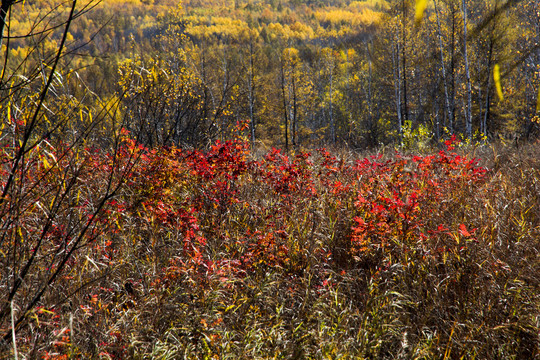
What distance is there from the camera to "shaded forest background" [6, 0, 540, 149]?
1497 millimetres

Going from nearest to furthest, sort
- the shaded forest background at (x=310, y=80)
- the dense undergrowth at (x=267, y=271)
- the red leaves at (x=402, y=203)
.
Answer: the shaded forest background at (x=310, y=80)
the dense undergrowth at (x=267, y=271)
the red leaves at (x=402, y=203)

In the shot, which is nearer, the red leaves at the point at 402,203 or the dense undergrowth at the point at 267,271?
the dense undergrowth at the point at 267,271

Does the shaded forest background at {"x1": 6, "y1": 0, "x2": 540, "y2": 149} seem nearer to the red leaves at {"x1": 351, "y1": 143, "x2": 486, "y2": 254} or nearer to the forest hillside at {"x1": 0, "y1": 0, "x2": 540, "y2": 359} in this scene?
the forest hillside at {"x1": 0, "y1": 0, "x2": 540, "y2": 359}

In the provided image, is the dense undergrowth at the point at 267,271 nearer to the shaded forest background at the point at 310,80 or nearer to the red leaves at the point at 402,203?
the red leaves at the point at 402,203

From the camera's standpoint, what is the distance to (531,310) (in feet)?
7.22

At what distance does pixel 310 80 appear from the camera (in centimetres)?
2838

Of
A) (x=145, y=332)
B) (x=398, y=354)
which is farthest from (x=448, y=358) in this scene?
(x=145, y=332)

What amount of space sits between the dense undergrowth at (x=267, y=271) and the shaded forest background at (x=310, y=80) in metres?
0.51

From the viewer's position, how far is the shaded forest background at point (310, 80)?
1.50m

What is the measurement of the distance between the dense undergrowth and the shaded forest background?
0.51 m

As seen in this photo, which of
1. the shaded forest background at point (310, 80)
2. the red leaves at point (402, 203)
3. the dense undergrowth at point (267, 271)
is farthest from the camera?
the red leaves at point (402, 203)

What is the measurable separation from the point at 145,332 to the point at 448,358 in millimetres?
2057

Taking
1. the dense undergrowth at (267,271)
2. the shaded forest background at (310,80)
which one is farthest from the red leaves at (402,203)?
the shaded forest background at (310,80)

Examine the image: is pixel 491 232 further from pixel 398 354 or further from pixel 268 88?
pixel 268 88
